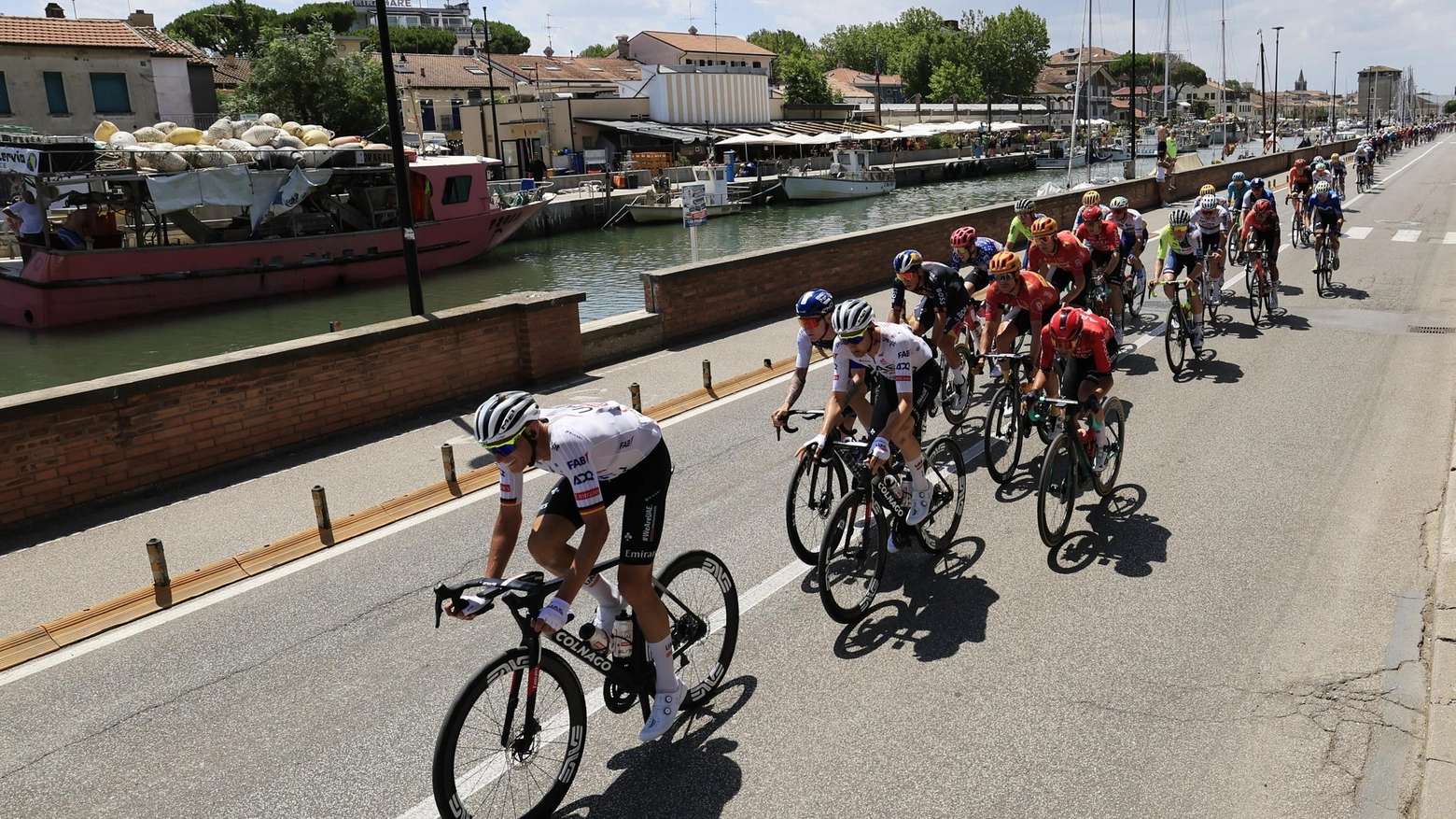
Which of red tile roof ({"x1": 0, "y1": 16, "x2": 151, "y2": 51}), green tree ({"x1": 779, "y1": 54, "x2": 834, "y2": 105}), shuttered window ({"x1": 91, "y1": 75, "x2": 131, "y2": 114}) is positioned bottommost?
shuttered window ({"x1": 91, "y1": 75, "x2": 131, "y2": 114})

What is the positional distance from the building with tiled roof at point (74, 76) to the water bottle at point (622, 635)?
181 feet

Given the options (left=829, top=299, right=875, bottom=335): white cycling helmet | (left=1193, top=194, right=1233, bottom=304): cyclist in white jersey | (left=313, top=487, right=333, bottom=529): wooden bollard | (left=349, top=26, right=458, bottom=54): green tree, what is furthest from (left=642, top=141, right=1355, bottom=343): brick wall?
(left=349, top=26, right=458, bottom=54): green tree

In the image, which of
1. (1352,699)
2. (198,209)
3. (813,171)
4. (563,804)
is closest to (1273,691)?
(1352,699)

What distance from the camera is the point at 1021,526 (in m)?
7.85

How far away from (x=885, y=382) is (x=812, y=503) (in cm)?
96

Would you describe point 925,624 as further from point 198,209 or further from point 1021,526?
point 198,209

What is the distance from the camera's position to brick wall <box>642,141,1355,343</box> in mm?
15312

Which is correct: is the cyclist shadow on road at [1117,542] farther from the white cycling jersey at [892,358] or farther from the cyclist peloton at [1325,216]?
the cyclist peloton at [1325,216]

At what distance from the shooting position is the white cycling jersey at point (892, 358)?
255 inches

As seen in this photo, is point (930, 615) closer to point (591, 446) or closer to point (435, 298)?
point (591, 446)

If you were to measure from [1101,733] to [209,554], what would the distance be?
6498 millimetres

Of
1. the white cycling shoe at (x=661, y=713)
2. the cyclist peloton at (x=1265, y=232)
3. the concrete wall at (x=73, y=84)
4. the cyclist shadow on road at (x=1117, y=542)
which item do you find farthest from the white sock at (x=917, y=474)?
the concrete wall at (x=73, y=84)

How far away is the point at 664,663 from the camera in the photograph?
4.96m

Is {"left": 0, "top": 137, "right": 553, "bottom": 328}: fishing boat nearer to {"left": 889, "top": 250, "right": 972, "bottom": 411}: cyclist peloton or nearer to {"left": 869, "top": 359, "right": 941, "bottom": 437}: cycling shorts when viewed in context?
{"left": 889, "top": 250, "right": 972, "bottom": 411}: cyclist peloton
